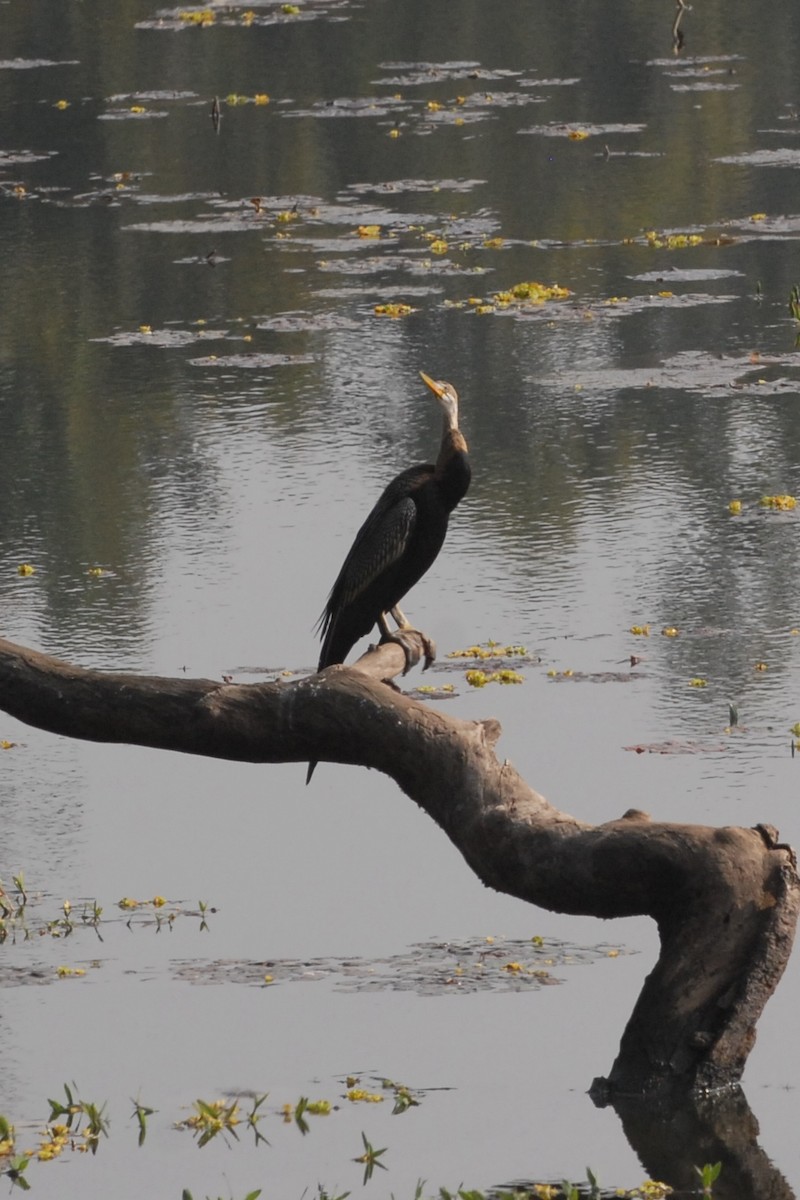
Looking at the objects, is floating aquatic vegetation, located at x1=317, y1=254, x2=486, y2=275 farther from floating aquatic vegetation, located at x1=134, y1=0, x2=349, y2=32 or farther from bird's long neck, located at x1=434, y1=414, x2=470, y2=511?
floating aquatic vegetation, located at x1=134, y1=0, x2=349, y2=32

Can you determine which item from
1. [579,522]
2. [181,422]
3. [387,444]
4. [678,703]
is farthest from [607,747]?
[181,422]

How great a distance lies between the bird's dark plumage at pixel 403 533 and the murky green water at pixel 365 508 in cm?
96

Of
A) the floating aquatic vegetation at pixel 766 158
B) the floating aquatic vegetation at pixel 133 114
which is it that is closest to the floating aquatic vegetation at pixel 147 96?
the floating aquatic vegetation at pixel 133 114

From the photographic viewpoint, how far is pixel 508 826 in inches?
210

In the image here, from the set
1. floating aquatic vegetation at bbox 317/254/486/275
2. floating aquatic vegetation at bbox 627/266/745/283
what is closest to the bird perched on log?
floating aquatic vegetation at bbox 627/266/745/283

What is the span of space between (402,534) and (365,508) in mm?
5018

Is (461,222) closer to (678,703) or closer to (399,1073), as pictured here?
(678,703)

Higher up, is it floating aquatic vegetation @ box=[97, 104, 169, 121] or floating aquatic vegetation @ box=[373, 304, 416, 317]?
floating aquatic vegetation @ box=[97, 104, 169, 121]

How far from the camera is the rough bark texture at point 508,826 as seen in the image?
5.33m

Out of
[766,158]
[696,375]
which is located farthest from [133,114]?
[696,375]

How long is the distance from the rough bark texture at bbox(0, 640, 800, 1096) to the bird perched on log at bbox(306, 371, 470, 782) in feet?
5.65

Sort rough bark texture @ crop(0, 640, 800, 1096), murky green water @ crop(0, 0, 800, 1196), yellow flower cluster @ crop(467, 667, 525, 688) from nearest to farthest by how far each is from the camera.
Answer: rough bark texture @ crop(0, 640, 800, 1096) → murky green water @ crop(0, 0, 800, 1196) → yellow flower cluster @ crop(467, 667, 525, 688)

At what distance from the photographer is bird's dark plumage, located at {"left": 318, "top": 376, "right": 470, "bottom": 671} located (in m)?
7.30

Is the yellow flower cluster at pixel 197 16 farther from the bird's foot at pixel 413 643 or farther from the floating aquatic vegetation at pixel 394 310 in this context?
the bird's foot at pixel 413 643
